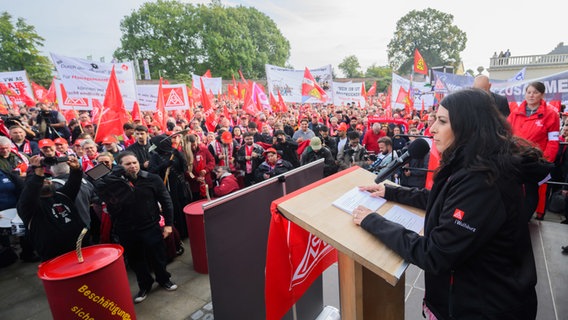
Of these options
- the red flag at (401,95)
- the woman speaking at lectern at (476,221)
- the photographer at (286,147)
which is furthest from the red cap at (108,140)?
the red flag at (401,95)

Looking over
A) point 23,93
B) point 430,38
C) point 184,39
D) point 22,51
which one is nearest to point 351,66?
point 430,38

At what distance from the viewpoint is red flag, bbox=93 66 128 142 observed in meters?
5.72

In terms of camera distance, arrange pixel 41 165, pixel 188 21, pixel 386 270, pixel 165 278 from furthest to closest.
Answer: pixel 188 21
pixel 165 278
pixel 41 165
pixel 386 270

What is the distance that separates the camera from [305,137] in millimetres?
8422

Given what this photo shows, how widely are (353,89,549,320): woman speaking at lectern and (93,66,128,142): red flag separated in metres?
5.92

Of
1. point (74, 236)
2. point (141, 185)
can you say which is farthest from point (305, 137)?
point (74, 236)

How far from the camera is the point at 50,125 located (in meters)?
7.48

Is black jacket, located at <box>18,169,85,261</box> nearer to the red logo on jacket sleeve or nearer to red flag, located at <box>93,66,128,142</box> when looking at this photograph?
red flag, located at <box>93,66,128,142</box>

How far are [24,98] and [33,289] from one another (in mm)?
12031

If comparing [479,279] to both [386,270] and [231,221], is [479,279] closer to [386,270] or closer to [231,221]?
[386,270]

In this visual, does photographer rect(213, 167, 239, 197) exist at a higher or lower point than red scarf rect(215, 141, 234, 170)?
lower

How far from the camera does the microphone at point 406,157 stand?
173 centimetres

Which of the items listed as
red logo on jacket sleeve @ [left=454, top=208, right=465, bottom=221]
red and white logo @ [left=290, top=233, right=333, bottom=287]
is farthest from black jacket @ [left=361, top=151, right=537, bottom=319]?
red and white logo @ [left=290, top=233, right=333, bottom=287]

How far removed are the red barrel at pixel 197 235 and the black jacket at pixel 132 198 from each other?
476 millimetres
